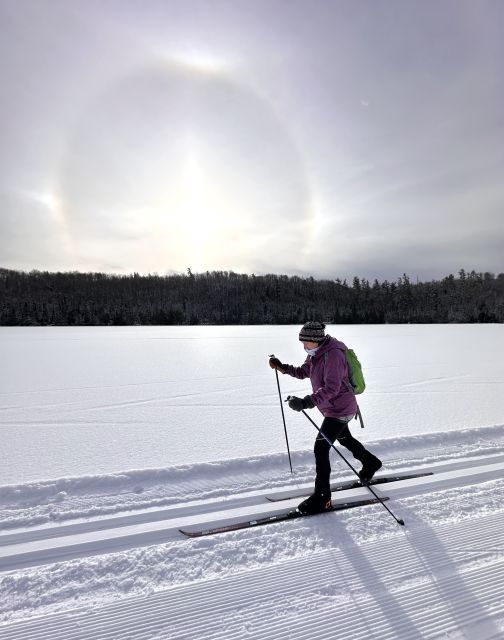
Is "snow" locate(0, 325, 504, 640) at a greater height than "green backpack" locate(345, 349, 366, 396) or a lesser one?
lesser

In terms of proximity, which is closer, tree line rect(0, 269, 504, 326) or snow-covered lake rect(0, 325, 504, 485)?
snow-covered lake rect(0, 325, 504, 485)

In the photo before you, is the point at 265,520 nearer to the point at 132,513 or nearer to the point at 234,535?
the point at 234,535

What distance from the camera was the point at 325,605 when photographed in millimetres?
2379

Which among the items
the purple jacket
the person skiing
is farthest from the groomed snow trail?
the purple jacket

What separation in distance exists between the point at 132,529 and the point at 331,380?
2.17 m

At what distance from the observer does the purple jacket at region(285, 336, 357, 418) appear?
3.43 metres

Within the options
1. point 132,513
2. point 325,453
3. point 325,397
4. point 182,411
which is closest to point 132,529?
point 132,513

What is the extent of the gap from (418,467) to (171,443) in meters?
3.34

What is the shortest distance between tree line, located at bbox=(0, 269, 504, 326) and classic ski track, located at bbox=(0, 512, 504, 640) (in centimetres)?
8458

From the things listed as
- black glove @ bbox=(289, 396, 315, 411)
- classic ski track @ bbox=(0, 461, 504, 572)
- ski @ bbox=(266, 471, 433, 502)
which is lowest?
ski @ bbox=(266, 471, 433, 502)

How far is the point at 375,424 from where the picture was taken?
20.8ft

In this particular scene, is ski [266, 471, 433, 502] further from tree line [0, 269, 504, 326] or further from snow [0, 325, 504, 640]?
tree line [0, 269, 504, 326]

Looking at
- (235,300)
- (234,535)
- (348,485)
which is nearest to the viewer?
(234,535)

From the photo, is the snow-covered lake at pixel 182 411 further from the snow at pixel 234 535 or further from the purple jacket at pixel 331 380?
the purple jacket at pixel 331 380
